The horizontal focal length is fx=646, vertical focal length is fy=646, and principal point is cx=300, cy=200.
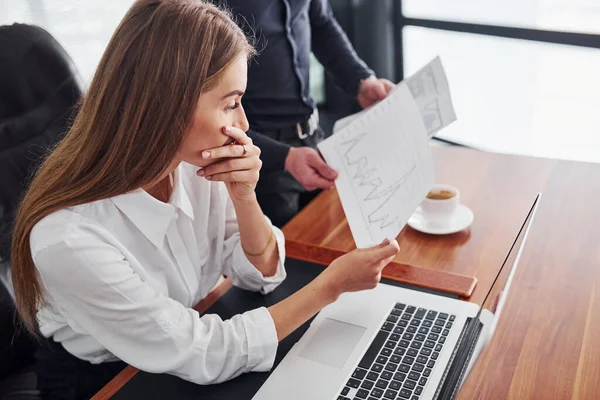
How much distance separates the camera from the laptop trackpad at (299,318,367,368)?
3.23 feet

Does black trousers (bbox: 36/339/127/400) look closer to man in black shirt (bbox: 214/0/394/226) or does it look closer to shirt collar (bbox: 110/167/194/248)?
shirt collar (bbox: 110/167/194/248)

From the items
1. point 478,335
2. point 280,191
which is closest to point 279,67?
point 280,191

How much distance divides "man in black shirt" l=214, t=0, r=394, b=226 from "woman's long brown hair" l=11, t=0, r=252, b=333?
50cm

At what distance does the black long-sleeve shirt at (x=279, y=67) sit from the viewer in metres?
1.51

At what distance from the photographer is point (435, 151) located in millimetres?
1669

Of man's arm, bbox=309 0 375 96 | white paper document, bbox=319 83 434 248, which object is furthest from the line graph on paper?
man's arm, bbox=309 0 375 96

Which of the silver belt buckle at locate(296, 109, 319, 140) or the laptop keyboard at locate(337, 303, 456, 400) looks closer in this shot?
the laptop keyboard at locate(337, 303, 456, 400)

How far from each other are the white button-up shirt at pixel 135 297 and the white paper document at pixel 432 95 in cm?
49

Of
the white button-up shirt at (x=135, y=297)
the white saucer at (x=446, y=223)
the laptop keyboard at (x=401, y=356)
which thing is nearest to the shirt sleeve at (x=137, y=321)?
the white button-up shirt at (x=135, y=297)

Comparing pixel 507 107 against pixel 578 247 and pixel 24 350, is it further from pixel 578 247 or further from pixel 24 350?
pixel 24 350

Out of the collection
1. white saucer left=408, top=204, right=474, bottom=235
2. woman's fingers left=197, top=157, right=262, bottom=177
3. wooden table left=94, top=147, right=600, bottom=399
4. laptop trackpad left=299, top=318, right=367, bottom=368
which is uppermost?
woman's fingers left=197, top=157, right=262, bottom=177

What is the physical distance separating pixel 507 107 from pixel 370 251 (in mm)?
2126

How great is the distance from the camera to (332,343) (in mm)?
1021

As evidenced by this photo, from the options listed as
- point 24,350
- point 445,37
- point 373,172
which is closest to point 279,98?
point 373,172
